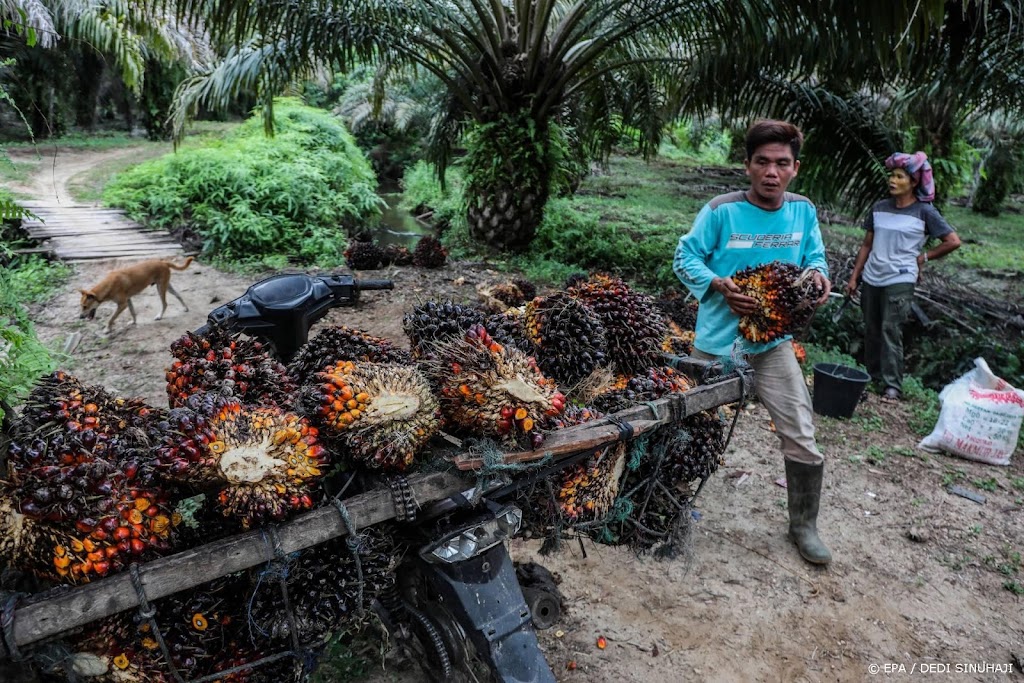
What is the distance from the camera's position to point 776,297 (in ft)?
8.16

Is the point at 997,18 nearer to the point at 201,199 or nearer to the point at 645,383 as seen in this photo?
the point at 645,383

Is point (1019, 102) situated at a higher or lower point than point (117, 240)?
higher

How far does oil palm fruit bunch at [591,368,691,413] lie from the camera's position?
222 centimetres

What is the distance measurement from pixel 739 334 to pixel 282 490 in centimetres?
201

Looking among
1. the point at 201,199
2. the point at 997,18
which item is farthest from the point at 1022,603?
the point at 201,199

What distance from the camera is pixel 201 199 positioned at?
34.2 feet

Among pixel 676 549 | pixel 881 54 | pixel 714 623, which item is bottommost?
pixel 714 623

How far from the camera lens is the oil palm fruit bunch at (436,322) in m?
2.10

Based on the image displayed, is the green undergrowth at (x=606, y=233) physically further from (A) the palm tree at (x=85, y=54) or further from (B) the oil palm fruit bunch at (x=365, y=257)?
(A) the palm tree at (x=85, y=54)

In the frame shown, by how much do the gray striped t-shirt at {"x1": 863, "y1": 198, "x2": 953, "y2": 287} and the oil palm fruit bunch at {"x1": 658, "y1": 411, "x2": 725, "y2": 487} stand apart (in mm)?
3336

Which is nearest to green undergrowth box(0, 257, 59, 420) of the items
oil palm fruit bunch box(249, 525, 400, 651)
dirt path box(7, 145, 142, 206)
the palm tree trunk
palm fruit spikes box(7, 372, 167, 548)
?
palm fruit spikes box(7, 372, 167, 548)

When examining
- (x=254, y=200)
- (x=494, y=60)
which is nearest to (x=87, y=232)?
(x=254, y=200)

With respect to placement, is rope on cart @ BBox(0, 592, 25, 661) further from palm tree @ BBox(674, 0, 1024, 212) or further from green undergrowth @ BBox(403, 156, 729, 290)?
green undergrowth @ BBox(403, 156, 729, 290)

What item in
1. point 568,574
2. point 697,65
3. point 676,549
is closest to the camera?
point 676,549
